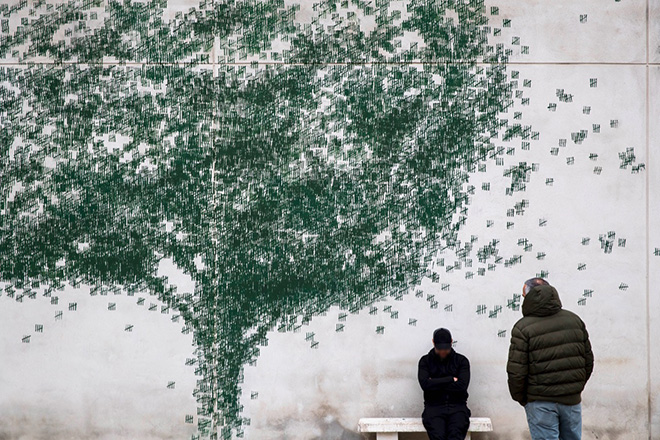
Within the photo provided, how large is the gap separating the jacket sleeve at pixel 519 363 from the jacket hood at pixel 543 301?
0.57ft

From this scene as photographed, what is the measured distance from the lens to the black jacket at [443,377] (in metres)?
5.58

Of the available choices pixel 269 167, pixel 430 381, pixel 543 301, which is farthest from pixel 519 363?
pixel 269 167

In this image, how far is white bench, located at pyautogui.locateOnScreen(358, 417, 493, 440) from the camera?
571cm

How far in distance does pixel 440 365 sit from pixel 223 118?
8.77 ft

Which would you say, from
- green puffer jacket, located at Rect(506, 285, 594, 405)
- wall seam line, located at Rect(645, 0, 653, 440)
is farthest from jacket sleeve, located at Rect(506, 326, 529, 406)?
wall seam line, located at Rect(645, 0, 653, 440)

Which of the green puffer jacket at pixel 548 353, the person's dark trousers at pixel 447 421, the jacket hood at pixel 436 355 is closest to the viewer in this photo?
the green puffer jacket at pixel 548 353

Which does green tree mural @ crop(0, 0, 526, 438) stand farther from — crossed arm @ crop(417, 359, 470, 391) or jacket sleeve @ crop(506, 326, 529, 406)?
jacket sleeve @ crop(506, 326, 529, 406)

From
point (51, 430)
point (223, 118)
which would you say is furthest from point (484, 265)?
point (51, 430)

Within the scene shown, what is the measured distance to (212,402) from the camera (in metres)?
5.96

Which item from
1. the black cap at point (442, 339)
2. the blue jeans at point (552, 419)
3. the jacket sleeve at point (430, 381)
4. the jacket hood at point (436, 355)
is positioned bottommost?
the blue jeans at point (552, 419)

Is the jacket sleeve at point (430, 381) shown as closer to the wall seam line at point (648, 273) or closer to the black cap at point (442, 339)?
the black cap at point (442, 339)

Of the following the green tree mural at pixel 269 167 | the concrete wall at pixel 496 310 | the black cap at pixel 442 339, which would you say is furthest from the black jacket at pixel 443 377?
the green tree mural at pixel 269 167

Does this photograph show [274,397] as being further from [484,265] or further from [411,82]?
[411,82]

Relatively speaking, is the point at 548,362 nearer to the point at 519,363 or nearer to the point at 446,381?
the point at 519,363
